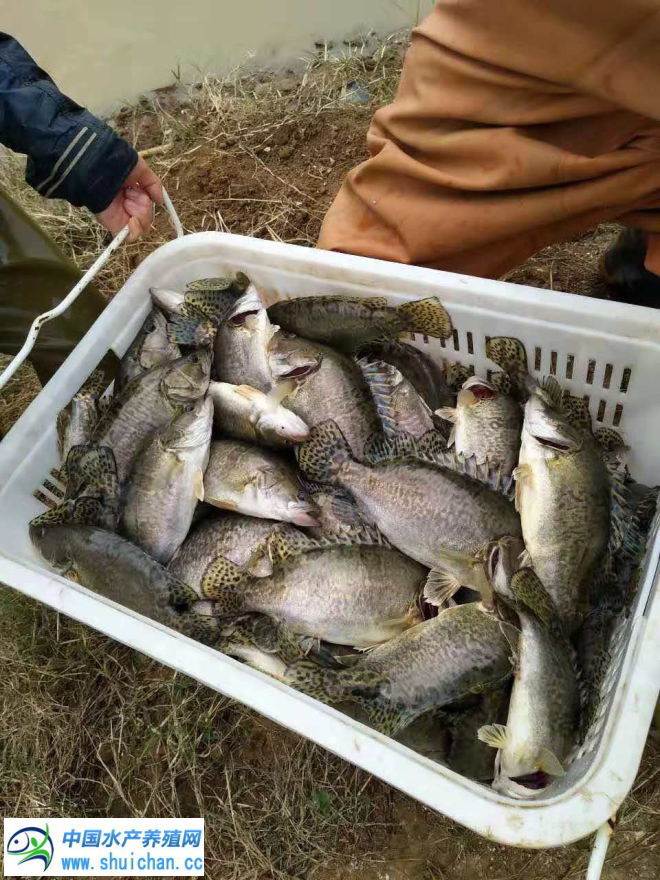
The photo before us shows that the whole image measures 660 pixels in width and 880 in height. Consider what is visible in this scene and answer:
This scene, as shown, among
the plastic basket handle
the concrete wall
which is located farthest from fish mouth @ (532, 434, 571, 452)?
the concrete wall

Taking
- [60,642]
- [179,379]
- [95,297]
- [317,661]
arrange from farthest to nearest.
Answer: [95,297], [60,642], [179,379], [317,661]

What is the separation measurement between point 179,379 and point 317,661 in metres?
0.87

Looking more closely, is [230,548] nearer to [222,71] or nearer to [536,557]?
[536,557]

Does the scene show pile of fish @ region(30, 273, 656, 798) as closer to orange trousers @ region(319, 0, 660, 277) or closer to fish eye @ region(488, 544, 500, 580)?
fish eye @ region(488, 544, 500, 580)

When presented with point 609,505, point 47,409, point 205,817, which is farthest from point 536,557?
point 47,409

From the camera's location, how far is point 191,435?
6.38 feet

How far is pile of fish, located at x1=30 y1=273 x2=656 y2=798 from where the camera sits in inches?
62.6

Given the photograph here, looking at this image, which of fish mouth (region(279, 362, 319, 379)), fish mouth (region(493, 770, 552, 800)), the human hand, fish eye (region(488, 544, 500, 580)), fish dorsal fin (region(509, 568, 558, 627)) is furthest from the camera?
the human hand

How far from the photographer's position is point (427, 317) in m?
1.98

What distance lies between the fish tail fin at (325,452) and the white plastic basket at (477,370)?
46 cm

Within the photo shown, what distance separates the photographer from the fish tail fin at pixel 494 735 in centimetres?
147

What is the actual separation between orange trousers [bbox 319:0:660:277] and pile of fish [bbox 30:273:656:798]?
303mm

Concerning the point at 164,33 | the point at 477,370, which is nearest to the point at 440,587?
the point at 477,370

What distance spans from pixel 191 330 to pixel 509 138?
1.05 metres
